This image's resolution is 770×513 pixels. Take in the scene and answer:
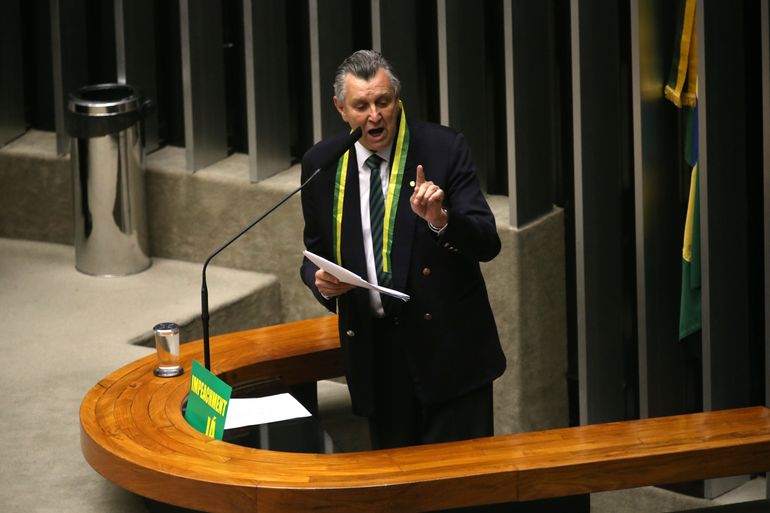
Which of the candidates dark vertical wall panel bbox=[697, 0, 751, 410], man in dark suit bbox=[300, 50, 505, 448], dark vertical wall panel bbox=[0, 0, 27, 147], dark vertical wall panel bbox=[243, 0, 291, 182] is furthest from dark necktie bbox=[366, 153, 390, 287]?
dark vertical wall panel bbox=[0, 0, 27, 147]

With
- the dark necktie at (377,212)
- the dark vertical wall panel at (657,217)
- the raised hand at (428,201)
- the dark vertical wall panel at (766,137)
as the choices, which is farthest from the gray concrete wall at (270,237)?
the raised hand at (428,201)

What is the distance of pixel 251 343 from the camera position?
483cm

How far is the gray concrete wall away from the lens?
5512 millimetres

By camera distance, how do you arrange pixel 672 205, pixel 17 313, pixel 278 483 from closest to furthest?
pixel 278 483, pixel 672 205, pixel 17 313

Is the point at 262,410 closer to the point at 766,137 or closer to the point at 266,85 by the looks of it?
the point at 766,137

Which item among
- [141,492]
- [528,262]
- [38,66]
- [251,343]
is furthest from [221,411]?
[38,66]

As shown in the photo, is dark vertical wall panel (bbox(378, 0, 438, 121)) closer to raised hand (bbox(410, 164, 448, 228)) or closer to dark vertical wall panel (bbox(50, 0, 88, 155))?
dark vertical wall panel (bbox(50, 0, 88, 155))

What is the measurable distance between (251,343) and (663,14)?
1808 mm

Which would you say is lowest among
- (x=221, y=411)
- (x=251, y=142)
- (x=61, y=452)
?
(x=61, y=452)

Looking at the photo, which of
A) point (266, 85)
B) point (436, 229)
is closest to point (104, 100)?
point (266, 85)

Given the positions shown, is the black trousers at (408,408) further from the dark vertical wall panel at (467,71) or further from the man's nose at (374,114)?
the dark vertical wall panel at (467,71)

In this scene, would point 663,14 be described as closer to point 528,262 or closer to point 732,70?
point 732,70

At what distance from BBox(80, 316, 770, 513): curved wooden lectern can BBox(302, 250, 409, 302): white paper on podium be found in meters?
0.44

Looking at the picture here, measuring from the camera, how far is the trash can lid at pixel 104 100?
6.02m
